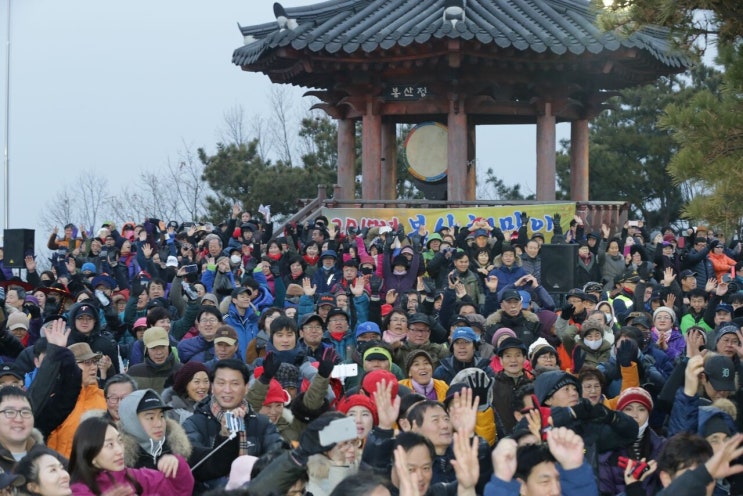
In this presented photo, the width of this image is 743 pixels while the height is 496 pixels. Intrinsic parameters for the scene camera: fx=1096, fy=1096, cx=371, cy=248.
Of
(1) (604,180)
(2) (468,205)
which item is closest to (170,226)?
(2) (468,205)

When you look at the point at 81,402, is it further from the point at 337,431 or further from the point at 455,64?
the point at 455,64

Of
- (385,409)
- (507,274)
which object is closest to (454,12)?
(507,274)

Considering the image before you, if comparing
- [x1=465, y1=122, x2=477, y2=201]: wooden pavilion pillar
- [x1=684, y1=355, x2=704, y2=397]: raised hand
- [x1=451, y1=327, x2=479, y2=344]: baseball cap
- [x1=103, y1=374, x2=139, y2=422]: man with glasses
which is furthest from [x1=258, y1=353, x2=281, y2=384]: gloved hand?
[x1=465, y1=122, x2=477, y2=201]: wooden pavilion pillar

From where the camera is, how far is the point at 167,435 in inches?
230

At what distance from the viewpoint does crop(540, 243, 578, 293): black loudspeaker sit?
1137 cm

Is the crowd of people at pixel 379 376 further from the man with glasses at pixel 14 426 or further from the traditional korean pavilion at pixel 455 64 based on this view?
the traditional korean pavilion at pixel 455 64

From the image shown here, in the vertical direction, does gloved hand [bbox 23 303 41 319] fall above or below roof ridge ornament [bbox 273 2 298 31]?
below

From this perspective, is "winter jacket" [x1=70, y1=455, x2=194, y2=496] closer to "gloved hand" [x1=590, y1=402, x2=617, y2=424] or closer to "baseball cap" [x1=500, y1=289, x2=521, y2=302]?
"gloved hand" [x1=590, y1=402, x2=617, y2=424]

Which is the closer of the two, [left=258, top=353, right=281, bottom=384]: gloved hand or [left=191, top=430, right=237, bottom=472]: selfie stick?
[left=191, top=430, right=237, bottom=472]: selfie stick

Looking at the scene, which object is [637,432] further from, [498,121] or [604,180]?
[604,180]

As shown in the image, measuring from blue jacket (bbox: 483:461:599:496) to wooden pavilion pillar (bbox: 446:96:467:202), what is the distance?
1473cm

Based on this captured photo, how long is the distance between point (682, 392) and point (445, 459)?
72.9 inches

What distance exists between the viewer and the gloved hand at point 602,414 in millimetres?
6553

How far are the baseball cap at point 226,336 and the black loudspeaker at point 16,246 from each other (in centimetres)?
746
